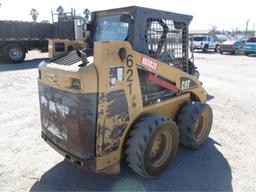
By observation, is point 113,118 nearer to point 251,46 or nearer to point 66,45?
point 66,45

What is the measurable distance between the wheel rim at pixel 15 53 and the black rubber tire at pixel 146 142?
49.9 ft

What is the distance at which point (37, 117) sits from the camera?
6285mm

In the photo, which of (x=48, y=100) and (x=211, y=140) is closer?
(x=48, y=100)

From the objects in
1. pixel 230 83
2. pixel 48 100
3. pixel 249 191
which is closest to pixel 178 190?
pixel 249 191

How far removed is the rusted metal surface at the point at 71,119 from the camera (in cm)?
296

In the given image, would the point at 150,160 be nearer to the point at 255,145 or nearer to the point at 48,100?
the point at 48,100

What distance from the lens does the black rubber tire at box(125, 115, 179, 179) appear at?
332 cm

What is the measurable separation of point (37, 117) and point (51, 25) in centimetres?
1371

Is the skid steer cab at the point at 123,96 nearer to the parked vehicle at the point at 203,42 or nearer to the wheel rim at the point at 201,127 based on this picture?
the wheel rim at the point at 201,127

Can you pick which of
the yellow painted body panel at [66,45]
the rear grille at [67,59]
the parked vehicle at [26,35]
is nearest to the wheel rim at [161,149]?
the rear grille at [67,59]

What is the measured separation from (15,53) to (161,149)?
15281 mm

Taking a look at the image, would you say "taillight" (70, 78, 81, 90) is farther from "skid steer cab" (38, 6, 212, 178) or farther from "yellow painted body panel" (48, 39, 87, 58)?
"yellow painted body panel" (48, 39, 87, 58)

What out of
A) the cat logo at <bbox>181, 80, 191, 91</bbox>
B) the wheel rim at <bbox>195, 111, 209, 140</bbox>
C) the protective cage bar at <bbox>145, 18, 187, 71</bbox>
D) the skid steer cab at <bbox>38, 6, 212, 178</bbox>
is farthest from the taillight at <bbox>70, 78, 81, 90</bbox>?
the wheel rim at <bbox>195, 111, 209, 140</bbox>

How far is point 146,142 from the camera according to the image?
3318 millimetres
